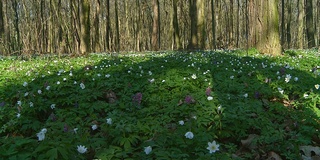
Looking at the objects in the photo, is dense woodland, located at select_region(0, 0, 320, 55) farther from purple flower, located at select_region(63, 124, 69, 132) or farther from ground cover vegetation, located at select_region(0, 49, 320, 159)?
purple flower, located at select_region(63, 124, 69, 132)

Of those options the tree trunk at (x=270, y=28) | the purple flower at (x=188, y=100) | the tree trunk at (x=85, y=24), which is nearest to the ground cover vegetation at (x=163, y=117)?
the purple flower at (x=188, y=100)

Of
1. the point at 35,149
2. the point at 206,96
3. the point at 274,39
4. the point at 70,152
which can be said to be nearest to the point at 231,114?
the point at 206,96

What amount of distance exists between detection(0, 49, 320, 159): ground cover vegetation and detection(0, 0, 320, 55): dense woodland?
207 inches

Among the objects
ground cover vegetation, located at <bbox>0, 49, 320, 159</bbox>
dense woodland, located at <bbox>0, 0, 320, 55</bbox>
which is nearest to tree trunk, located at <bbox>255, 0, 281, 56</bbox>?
dense woodland, located at <bbox>0, 0, 320, 55</bbox>

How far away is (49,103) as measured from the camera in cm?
505

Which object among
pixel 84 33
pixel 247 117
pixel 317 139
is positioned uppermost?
pixel 84 33

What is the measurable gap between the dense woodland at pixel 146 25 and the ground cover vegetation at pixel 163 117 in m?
5.27

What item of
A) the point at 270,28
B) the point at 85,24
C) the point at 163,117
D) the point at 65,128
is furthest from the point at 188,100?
the point at 85,24

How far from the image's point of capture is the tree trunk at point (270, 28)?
11531 mm

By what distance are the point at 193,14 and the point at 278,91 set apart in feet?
46.4

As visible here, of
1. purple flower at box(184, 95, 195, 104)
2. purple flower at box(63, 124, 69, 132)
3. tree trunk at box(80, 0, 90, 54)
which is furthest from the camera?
tree trunk at box(80, 0, 90, 54)

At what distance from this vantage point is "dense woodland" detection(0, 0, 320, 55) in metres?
12.5

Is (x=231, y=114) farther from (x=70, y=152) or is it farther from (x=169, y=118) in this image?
(x=70, y=152)

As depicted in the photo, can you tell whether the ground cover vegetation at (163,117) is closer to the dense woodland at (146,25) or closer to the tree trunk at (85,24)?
the dense woodland at (146,25)
